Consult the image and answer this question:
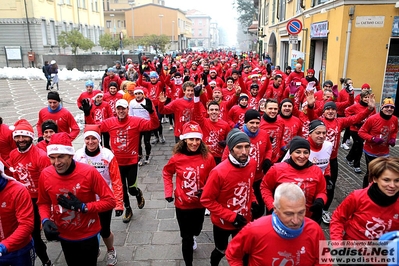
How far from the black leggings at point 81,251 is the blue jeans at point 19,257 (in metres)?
0.33

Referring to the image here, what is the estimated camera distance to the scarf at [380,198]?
315 centimetres

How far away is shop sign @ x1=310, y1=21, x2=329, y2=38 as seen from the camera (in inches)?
572

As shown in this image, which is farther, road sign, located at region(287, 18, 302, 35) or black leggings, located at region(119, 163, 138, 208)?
road sign, located at region(287, 18, 302, 35)

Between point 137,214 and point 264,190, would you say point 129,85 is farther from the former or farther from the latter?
point 264,190

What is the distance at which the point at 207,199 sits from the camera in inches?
149

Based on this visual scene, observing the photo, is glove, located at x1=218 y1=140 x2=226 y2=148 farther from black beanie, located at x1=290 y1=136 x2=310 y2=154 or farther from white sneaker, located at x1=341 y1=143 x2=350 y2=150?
white sneaker, located at x1=341 y1=143 x2=350 y2=150

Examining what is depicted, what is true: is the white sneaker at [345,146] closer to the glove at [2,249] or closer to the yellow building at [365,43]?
the yellow building at [365,43]

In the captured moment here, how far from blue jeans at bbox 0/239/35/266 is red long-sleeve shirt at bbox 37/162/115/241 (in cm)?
36

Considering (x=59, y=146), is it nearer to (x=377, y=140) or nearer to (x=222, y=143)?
(x=222, y=143)

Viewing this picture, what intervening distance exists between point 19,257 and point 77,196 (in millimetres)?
823

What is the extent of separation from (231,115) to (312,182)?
11.5 ft

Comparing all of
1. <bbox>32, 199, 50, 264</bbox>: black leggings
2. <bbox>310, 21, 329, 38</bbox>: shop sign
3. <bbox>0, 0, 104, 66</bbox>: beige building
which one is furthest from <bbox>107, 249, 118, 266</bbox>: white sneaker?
<bbox>0, 0, 104, 66</bbox>: beige building

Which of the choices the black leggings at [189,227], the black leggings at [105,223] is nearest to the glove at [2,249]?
the black leggings at [105,223]

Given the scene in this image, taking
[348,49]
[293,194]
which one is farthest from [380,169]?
[348,49]
